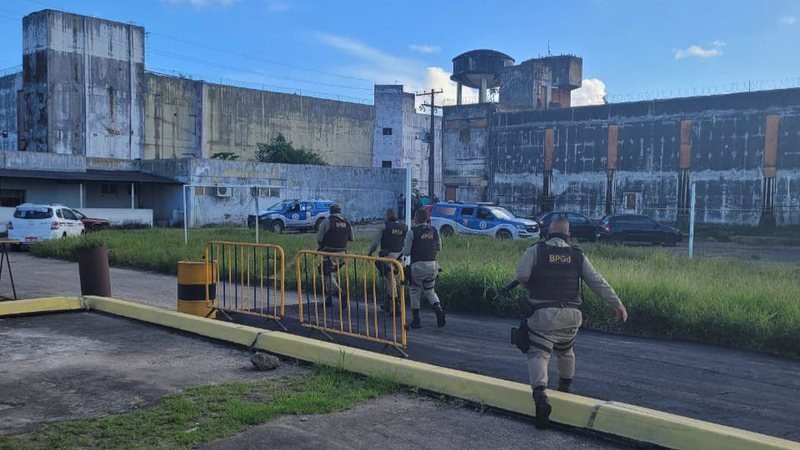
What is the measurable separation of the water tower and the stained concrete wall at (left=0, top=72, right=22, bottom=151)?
33740 mm

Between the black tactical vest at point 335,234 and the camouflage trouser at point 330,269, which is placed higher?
the black tactical vest at point 335,234

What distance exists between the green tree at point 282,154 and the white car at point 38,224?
31183 mm

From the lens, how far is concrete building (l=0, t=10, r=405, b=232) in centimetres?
3909

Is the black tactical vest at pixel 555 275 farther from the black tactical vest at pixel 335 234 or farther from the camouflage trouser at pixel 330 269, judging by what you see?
the black tactical vest at pixel 335 234

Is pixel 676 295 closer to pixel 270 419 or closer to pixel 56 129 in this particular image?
pixel 270 419

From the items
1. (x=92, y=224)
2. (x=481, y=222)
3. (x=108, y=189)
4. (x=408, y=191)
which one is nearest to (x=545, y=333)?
(x=408, y=191)

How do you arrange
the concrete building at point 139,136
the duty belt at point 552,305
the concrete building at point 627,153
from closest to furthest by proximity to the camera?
the duty belt at point 552,305, the concrete building at point 627,153, the concrete building at point 139,136

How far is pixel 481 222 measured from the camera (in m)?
28.5

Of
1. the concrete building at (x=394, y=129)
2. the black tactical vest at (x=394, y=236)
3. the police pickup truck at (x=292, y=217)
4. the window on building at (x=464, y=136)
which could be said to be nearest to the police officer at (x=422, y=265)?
the black tactical vest at (x=394, y=236)

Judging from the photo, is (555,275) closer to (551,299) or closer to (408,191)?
(551,299)

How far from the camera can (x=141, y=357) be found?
7.65 metres

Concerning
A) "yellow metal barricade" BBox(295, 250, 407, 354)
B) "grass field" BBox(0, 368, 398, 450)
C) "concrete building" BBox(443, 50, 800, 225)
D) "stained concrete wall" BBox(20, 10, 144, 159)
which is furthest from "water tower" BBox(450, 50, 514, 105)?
"grass field" BBox(0, 368, 398, 450)

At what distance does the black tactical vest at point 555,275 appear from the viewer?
5594 millimetres

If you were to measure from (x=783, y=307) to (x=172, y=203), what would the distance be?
36.6m
